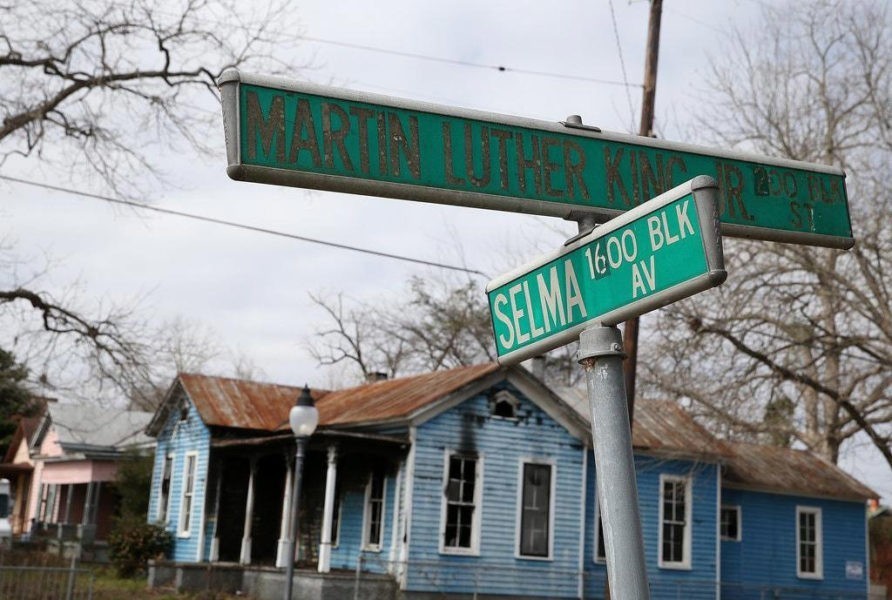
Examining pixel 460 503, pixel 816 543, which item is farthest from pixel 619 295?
pixel 816 543

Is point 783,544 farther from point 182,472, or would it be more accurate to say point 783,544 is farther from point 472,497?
point 182,472

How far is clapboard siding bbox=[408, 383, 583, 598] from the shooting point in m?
21.6

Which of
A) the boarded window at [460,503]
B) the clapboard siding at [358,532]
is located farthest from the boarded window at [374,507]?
the boarded window at [460,503]

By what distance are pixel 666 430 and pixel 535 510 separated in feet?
14.9

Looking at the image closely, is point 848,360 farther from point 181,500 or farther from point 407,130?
point 407,130

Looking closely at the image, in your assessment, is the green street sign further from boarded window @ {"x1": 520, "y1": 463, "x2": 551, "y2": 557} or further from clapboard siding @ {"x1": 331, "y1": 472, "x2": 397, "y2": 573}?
boarded window @ {"x1": 520, "y1": 463, "x2": 551, "y2": 557}

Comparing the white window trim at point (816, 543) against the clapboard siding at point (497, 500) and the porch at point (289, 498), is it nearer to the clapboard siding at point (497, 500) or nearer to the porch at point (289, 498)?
the clapboard siding at point (497, 500)

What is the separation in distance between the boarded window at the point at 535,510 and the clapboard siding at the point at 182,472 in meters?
7.85

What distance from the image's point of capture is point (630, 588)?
2.47 metres

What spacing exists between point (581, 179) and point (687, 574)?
77.8 feet

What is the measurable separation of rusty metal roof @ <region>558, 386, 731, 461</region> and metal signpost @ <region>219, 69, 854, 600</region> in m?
20.6

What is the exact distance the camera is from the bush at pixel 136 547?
2559cm

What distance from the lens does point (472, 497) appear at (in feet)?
73.2

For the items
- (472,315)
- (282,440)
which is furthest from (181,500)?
(472,315)
